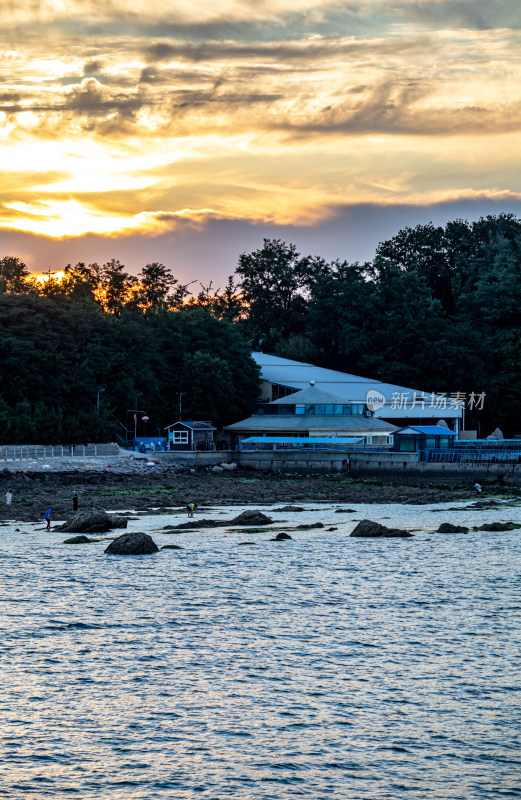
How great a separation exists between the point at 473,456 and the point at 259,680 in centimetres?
7746

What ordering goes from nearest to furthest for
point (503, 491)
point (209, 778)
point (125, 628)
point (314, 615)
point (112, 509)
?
point (209, 778), point (125, 628), point (314, 615), point (112, 509), point (503, 491)

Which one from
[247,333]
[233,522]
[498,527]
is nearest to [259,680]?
[233,522]

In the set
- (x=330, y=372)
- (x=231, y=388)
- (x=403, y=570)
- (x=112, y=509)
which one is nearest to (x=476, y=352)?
(x=330, y=372)

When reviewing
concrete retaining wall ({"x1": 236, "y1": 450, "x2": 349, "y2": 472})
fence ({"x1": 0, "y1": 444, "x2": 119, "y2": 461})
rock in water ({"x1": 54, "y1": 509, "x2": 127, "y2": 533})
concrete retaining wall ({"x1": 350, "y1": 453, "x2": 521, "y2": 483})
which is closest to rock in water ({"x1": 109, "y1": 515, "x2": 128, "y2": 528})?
rock in water ({"x1": 54, "y1": 509, "x2": 127, "y2": 533})

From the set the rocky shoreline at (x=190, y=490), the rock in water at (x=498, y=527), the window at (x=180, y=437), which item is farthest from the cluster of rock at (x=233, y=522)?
the window at (x=180, y=437)

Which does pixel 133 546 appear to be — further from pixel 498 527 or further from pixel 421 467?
pixel 421 467

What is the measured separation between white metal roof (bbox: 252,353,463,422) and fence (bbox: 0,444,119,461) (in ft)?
93.1

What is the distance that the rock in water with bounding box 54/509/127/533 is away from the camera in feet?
155

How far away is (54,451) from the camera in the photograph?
9188 centimetres

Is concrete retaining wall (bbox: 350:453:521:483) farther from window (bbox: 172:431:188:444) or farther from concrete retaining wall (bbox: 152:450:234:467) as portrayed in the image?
window (bbox: 172:431:188:444)

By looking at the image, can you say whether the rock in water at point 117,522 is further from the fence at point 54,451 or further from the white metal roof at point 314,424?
the white metal roof at point 314,424

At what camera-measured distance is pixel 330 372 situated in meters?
136

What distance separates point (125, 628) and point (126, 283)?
132 metres

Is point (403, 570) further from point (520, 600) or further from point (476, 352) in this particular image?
point (476, 352)
